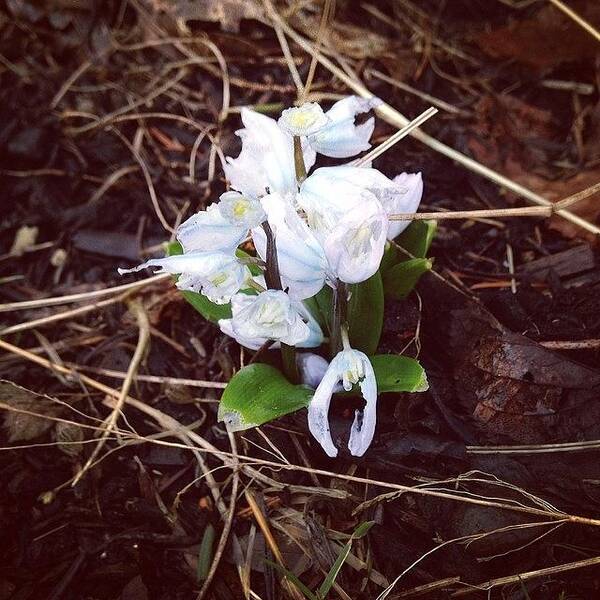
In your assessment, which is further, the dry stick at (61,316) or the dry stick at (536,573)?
the dry stick at (61,316)

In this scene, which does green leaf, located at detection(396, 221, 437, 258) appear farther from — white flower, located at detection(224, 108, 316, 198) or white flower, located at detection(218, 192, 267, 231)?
white flower, located at detection(218, 192, 267, 231)

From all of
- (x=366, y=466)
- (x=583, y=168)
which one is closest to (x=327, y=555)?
(x=366, y=466)

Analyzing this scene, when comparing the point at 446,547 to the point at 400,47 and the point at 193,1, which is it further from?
the point at 193,1

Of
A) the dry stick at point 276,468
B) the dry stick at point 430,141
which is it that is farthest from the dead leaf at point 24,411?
the dry stick at point 430,141

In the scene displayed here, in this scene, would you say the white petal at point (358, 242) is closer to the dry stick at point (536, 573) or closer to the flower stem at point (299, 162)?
the flower stem at point (299, 162)

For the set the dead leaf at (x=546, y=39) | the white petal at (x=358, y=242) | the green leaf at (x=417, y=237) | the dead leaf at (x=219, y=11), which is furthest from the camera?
the dead leaf at (x=219, y=11)

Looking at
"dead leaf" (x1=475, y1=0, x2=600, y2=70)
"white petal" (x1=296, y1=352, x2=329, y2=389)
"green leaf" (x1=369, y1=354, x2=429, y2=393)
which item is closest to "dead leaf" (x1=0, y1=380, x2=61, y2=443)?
"white petal" (x1=296, y1=352, x2=329, y2=389)

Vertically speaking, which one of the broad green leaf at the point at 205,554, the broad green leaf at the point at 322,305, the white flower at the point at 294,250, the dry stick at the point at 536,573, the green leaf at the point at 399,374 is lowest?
the dry stick at the point at 536,573

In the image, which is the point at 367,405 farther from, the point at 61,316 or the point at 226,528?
the point at 61,316
